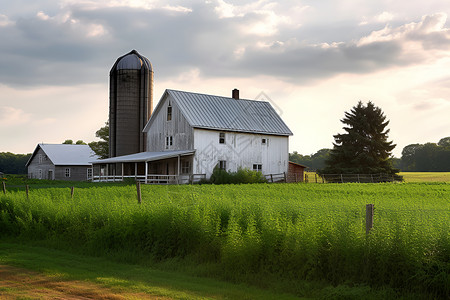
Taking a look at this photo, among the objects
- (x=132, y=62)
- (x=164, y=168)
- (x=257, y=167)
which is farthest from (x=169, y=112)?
(x=257, y=167)

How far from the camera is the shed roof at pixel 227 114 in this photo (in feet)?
142

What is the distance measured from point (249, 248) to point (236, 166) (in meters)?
33.6

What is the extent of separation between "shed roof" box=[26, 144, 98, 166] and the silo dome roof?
70.8 ft

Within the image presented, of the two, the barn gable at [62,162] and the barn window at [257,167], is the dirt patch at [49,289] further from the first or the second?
the barn gable at [62,162]

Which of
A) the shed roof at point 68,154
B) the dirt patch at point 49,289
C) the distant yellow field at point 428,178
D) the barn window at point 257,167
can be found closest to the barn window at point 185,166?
the barn window at point 257,167

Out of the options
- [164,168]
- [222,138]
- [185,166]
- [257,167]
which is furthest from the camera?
[257,167]

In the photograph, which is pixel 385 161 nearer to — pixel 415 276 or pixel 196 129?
pixel 196 129

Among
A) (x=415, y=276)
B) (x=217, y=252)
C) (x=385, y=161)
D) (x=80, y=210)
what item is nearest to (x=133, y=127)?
(x=385, y=161)

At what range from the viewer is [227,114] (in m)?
45.8

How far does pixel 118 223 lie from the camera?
1398 cm

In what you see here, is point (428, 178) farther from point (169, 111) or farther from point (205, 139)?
point (169, 111)

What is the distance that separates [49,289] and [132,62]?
43753 millimetres

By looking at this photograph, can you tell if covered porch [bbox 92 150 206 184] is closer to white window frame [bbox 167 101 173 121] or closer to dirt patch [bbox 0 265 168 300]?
white window frame [bbox 167 101 173 121]

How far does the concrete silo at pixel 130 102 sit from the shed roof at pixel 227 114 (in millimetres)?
3890
